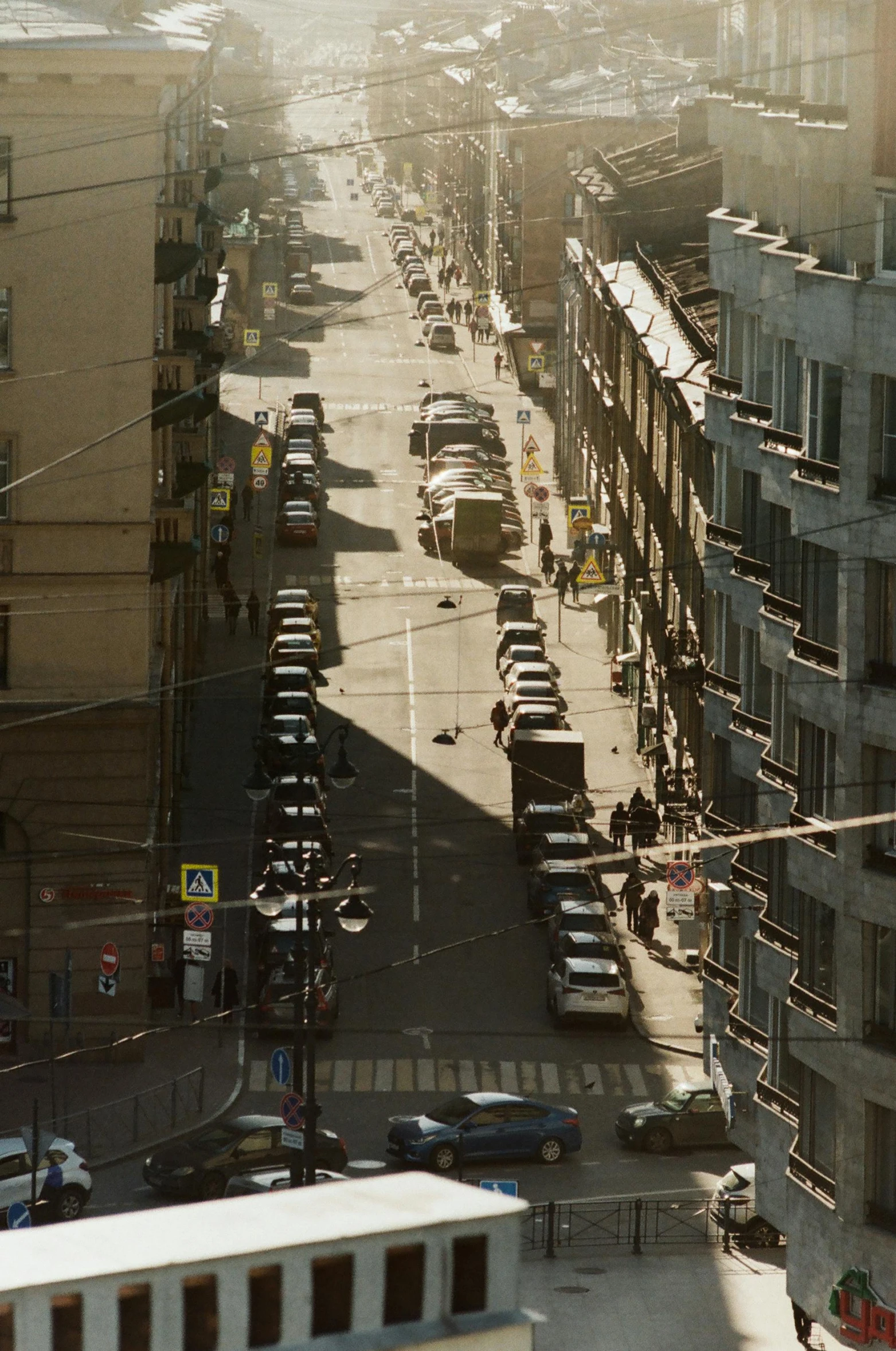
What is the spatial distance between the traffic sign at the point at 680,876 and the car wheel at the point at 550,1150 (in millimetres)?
4955

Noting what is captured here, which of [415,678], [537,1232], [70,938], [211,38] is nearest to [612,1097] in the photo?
[537,1232]

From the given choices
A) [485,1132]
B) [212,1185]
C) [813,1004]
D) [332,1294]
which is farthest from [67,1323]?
[485,1132]

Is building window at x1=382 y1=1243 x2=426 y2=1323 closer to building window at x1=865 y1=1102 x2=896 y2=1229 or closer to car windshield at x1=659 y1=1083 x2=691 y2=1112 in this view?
building window at x1=865 y1=1102 x2=896 y2=1229

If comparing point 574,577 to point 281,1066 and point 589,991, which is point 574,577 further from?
point 281,1066

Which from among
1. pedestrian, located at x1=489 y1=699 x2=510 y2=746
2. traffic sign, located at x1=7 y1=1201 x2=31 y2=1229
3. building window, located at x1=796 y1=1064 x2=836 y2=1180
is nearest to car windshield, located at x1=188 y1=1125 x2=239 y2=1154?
traffic sign, located at x1=7 y1=1201 x2=31 y2=1229

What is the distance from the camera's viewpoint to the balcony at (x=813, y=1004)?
91.6ft

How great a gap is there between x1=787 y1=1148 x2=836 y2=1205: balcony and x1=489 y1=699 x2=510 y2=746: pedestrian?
121 feet

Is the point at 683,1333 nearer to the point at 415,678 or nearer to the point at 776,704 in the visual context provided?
the point at 776,704

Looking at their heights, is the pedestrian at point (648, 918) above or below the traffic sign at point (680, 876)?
below

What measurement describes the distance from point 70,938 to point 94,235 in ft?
44.9

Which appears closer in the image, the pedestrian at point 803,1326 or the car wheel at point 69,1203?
the pedestrian at point 803,1326

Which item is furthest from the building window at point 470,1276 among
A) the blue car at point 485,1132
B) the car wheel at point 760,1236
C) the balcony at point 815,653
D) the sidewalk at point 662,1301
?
the blue car at point 485,1132

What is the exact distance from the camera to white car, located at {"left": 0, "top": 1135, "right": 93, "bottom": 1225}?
121 feet

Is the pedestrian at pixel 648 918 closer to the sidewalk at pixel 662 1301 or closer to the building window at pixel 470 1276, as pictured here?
the sidewalk at pixel 662 1301
